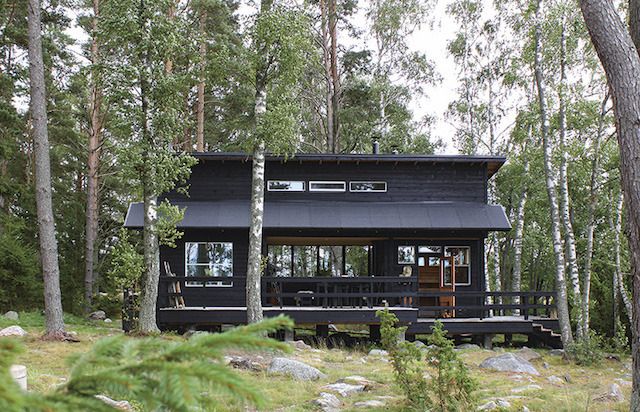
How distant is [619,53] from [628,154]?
1.00 m

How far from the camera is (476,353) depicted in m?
14.0

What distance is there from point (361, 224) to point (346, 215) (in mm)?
601

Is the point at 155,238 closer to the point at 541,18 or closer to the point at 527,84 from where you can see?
the point at 541,18

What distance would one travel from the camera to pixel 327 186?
17.5 metres

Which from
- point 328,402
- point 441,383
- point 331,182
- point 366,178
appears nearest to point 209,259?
point 331,182

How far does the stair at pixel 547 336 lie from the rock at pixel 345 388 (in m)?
9.58

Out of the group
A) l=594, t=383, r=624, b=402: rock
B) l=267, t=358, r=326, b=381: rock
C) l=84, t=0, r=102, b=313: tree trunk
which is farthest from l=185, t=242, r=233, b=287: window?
l=594, t=383, r=624, b=402: rock

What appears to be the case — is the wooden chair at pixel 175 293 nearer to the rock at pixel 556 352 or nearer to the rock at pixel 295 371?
the rock at pixel 295 371

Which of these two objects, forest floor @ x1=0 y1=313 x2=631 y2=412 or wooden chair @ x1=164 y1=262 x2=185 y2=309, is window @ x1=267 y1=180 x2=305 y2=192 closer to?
wooden chair @ x1=164 y1=262 x2=185 y2=309

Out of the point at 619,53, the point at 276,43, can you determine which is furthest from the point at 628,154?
the point at 276,43

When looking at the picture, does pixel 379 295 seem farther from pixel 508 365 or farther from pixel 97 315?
pixel 97 315

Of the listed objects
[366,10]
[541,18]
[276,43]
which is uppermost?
[366,10]

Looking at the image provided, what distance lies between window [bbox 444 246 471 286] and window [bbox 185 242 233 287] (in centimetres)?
634

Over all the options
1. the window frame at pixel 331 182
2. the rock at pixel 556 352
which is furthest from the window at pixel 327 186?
the rock at pixel 556 352
